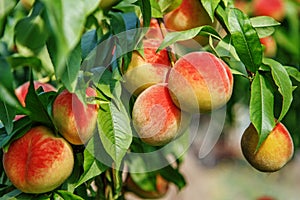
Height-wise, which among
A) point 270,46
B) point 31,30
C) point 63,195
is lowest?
point 270,46

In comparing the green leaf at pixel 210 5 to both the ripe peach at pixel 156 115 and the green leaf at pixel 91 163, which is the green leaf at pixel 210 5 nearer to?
the ripe peach at pixel 156 115

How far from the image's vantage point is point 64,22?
0.47 m

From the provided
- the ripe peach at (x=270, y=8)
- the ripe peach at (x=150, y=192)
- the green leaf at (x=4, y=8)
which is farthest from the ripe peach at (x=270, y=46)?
the green leaf at (x=4, y=8)

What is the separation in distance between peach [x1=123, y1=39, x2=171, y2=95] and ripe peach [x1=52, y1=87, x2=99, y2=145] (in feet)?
0.22

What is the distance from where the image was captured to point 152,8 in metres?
0.80

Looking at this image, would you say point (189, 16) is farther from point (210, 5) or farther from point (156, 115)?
point (156, 115)

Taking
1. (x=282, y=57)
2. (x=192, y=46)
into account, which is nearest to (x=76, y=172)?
A: (x=192, y=46)

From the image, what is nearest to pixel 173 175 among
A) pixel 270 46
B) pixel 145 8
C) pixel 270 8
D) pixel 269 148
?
pixel 269 148

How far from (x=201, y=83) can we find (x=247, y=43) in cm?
8

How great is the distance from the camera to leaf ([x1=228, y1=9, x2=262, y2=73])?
0.75 metres

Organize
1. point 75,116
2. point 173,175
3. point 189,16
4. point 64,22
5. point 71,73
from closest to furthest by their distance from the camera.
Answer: point 64,22 < point 71,73 < point 75,116 < point 189,16 < point 173,175

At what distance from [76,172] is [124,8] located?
0.26 metres

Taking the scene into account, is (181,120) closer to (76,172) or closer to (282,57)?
(76,172)

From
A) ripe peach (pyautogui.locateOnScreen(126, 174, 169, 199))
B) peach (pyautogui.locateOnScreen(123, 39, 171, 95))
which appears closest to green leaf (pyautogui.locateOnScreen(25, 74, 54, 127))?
A: peach (pyautogui.locateOnScreen(123, 39, 171, 95))
